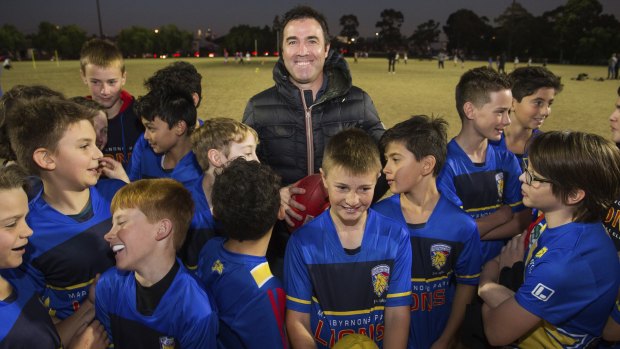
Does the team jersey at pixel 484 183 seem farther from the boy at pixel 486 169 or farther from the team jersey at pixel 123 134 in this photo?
the team jersey at pixel 123 134

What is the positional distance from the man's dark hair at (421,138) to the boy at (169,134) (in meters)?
1.72

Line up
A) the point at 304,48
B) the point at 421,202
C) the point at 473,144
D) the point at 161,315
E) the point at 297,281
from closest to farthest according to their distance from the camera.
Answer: the point at 161,315 < the point at 297,281 < the point at 421,202 < the point at 304,48 < the point at 473,144

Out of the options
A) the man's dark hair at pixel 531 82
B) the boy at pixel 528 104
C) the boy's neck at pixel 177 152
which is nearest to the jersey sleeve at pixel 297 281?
the boy's neck at pixel 177 152

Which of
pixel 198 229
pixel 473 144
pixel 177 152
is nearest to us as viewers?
pixel 198 229

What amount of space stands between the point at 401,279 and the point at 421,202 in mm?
621

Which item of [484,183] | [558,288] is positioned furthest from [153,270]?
[484,183]

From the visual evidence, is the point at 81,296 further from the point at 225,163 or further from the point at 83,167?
the point at 225,163

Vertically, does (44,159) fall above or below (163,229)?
above

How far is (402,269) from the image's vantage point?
7.97 ft

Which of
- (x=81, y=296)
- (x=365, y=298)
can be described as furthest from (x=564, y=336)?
(x=81, y=296)

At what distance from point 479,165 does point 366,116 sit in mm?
1025

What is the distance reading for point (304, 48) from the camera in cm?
317

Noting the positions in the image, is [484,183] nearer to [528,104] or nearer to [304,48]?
[528,104]

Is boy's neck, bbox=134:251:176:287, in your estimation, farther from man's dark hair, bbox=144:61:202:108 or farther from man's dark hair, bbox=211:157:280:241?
man's dark hair, bbox=144:61:202:108
